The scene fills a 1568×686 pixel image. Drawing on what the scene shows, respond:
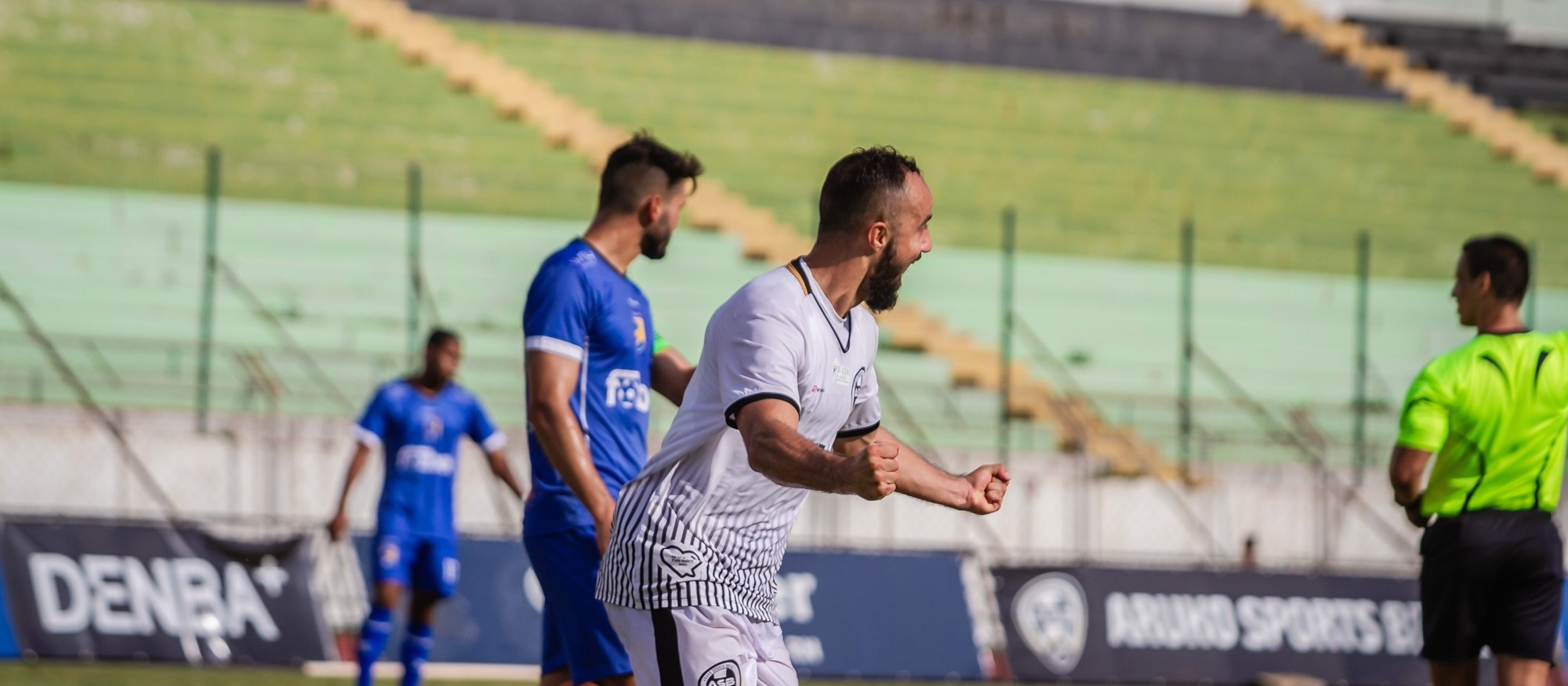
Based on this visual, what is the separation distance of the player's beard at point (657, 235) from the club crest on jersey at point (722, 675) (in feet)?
6.97

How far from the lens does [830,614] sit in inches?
516

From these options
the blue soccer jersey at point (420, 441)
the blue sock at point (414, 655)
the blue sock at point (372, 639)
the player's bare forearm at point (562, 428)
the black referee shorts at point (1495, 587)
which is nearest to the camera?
the player's bare forearm at point (562, 428)

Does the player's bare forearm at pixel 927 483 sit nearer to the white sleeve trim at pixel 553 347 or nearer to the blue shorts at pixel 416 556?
the white sleeve trim at pixel 553 347

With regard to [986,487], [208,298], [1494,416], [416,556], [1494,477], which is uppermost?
[208,298]

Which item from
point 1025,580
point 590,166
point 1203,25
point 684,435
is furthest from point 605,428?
point 1203,25

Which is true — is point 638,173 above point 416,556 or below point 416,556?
above

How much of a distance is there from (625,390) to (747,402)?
1953mm

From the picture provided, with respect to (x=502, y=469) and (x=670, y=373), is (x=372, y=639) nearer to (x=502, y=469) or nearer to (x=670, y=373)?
(x=502, y=469)

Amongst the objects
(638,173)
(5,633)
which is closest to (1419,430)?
(638,173)

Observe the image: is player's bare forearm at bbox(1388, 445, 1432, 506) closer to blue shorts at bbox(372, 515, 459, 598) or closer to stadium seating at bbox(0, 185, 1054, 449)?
blue shorts at bbox(372, 515, 459, 598)

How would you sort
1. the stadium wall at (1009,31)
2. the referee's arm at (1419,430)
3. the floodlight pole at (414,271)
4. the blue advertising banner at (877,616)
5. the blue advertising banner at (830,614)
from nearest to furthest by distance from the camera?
1. the referee's arm at (1419,430)
2. the blue advertising banner at (830,614)
3. the blue advertising banner at (877,616)
4. the floodlight pole at (414,271)
5. the stadium wall at (1009,31)

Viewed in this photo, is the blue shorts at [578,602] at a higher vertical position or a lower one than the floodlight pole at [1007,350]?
lower

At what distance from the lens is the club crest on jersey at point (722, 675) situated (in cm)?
475

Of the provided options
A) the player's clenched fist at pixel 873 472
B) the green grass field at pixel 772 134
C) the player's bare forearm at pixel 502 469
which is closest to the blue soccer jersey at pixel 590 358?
the player's clenched fist at pixel 873 472
